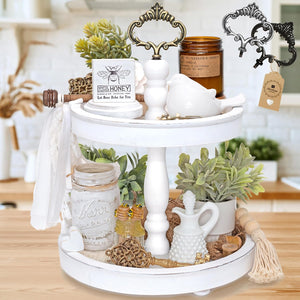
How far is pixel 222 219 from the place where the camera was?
1073mm

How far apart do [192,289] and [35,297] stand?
291mm

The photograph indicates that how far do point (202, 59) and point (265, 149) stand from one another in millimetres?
1889

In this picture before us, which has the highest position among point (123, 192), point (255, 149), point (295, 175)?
point (123, 192)

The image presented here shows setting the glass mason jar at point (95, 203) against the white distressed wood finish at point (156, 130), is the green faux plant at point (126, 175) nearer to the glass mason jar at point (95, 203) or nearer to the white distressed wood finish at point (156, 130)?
the glass mason jar at point (95, 203)

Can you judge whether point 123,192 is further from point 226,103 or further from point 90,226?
point 226,103

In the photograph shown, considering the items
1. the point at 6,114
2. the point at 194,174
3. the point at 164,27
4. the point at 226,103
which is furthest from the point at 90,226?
the point at 164,27

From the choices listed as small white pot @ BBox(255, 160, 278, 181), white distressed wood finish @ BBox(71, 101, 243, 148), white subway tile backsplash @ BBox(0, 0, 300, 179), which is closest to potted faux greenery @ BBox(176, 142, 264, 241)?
white distressed wood finish @ BBox(71, 101, 243, 148)

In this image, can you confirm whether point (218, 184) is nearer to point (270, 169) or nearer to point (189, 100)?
point (189, 100)

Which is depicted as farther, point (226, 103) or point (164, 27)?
point (164, 27)

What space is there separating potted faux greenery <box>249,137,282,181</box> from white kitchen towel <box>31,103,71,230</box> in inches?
75.5

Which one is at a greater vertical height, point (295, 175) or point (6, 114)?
point (6, 114)

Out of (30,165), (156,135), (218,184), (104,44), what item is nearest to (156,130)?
(156,135)

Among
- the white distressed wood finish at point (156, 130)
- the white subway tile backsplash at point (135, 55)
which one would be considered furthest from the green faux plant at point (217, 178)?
the white subway tile backsplash at point (135, 55)

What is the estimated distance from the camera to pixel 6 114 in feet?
9.27
